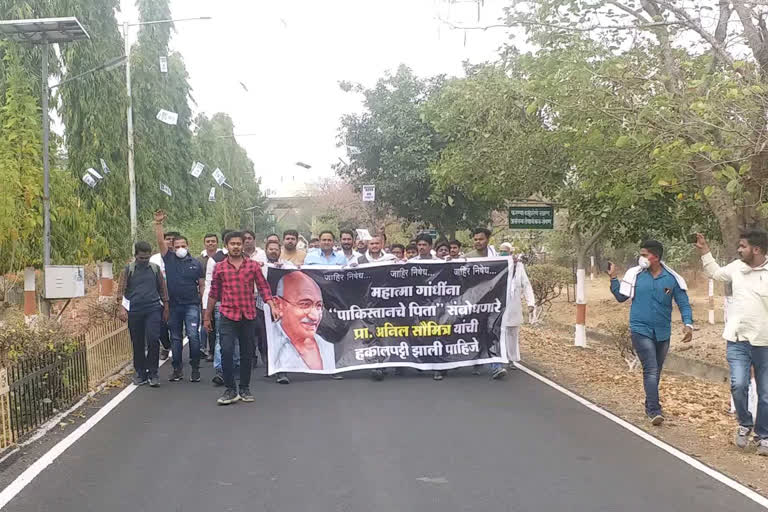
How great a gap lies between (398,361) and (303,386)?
1424 mm

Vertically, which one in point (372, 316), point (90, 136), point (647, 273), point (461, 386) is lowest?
point (461, 386)

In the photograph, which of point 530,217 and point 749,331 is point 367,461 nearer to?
point 749,331

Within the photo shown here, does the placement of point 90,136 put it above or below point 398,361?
above

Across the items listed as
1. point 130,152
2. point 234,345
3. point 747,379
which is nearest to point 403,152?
point 130,152

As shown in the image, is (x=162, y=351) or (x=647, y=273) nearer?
(x=647, y=273)

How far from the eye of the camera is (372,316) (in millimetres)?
11406

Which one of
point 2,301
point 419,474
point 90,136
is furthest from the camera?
point 90,136

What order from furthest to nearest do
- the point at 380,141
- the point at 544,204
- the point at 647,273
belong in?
1. the point at 380,141
2. the point at 544,204
3. the point at 647,273

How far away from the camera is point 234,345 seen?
945cm

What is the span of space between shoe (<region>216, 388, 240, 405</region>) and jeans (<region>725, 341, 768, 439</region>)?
5042 millimetres

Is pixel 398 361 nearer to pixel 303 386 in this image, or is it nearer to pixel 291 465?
pixel 303 386

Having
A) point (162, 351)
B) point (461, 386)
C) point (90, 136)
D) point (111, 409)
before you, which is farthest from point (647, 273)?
point (90, 136)

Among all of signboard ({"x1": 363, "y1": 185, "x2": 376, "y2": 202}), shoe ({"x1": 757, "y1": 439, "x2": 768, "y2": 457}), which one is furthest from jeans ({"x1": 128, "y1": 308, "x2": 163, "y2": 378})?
signboard ({"x1": 363, "y1": 185, "x2": 376, "y2": 202})

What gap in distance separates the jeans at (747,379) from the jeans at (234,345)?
197 inches
